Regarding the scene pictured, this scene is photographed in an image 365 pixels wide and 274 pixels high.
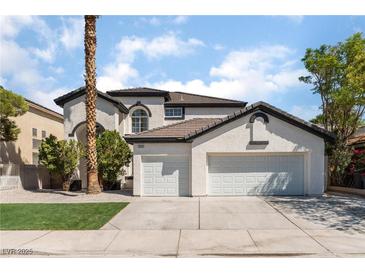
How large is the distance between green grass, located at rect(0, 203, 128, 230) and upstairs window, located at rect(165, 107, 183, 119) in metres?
12.1

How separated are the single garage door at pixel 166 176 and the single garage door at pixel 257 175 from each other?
1379mm

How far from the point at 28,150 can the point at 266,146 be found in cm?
2005

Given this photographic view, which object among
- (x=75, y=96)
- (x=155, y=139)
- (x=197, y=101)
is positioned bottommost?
(x=155, y=139)

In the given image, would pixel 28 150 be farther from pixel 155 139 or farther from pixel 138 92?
pixel 155 139

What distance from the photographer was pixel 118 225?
8.99 meters

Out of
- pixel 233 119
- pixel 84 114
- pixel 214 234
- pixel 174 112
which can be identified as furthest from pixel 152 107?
pixel 214 234

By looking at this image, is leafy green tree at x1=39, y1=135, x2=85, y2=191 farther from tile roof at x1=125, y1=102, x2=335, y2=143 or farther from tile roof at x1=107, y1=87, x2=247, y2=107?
tile roof at x1=107, y1=87, x2=247, y2=107

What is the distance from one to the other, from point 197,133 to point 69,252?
370 inches

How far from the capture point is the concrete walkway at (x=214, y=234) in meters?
6.57

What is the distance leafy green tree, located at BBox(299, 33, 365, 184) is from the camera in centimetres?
1545

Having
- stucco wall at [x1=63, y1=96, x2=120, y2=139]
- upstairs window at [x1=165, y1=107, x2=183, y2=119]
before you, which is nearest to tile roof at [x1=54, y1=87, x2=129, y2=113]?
stucco wall at [x1=63, y1=96, x2=120, y2=139]

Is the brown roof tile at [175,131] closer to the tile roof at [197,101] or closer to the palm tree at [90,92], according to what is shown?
the palm tree at [90,92]

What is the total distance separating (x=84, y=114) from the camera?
19.6m

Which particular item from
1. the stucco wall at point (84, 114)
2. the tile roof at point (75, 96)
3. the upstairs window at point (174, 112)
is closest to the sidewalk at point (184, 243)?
the stucco wall at point (84, 114)
